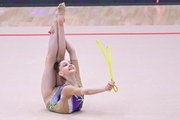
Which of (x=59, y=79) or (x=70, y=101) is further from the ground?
(x=59, y=79)

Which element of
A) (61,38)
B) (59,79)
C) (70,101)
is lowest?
(70,101)

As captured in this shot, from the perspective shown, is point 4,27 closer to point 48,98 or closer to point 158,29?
point 158,29

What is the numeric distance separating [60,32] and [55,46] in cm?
8

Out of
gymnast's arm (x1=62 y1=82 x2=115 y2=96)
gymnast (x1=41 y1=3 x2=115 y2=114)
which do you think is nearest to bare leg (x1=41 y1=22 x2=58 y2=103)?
gymnast (x1=41 y1=3 x2=115 y2=114)

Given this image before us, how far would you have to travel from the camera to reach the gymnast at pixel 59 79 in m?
2.72

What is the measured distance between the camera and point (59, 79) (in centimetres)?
280

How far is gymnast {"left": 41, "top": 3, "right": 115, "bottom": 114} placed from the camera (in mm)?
2723

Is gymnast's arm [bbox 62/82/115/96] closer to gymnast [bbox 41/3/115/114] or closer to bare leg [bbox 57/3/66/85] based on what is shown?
gymnast [bbox 41/3/115/114]

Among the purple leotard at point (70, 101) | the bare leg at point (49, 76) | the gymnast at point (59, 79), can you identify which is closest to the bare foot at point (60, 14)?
the gymnast at point (59, 79)

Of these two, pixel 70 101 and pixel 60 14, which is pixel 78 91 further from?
pixel 60 14

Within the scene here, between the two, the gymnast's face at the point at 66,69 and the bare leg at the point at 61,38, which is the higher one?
the bare leg at the point at 61,38

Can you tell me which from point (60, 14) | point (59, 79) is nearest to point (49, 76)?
point (59, 79)

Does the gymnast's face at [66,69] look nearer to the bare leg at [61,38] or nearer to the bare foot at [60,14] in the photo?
the bare leg at [61,38]

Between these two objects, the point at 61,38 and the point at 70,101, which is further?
the point at 61,38
